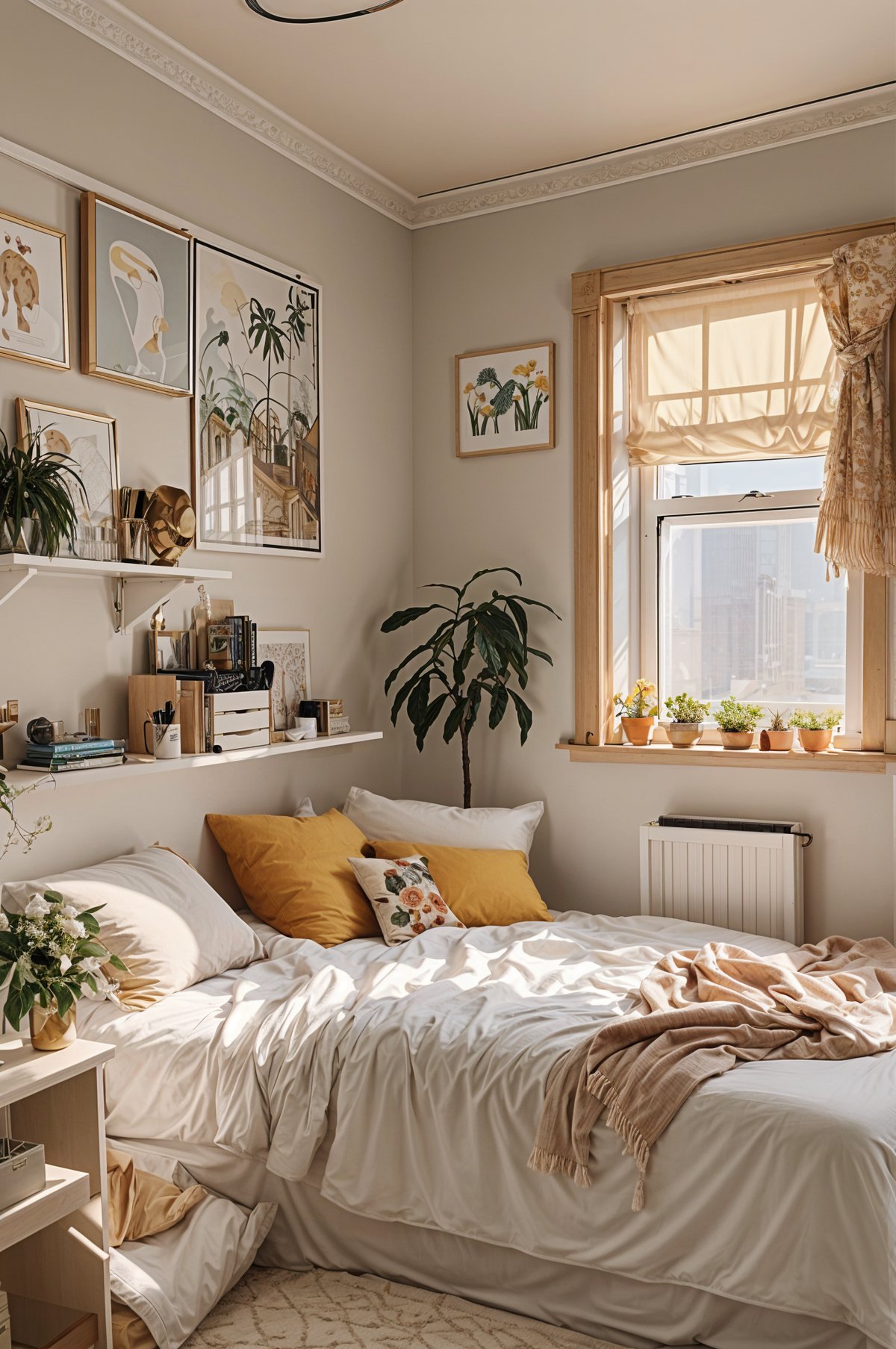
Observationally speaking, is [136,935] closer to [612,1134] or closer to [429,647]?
[612,1134]

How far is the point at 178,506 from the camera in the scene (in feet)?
9.53

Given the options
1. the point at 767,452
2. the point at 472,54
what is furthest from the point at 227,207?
the point at 767,452

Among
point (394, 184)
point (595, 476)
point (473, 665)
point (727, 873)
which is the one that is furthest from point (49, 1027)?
point (394, 184)

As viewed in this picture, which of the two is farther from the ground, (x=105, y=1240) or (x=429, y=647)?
(x=429, y=647)

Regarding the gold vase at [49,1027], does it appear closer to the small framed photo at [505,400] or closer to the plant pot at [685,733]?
the plant pot at [685,733]

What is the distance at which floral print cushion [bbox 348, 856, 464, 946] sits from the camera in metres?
3.11

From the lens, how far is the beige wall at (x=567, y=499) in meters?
3.40

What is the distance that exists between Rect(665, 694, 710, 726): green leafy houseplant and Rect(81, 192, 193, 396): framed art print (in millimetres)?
1840

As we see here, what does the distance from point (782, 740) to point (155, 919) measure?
1.98 meters

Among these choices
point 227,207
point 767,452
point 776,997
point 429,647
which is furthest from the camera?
point 429,647

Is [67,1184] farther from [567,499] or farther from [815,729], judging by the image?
[567,499]

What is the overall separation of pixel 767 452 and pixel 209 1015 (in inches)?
95.5

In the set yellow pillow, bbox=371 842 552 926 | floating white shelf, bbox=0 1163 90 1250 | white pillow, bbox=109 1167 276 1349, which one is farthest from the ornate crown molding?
white pillow, bbox=109 1167 276 1349

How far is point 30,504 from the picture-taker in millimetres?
2455
